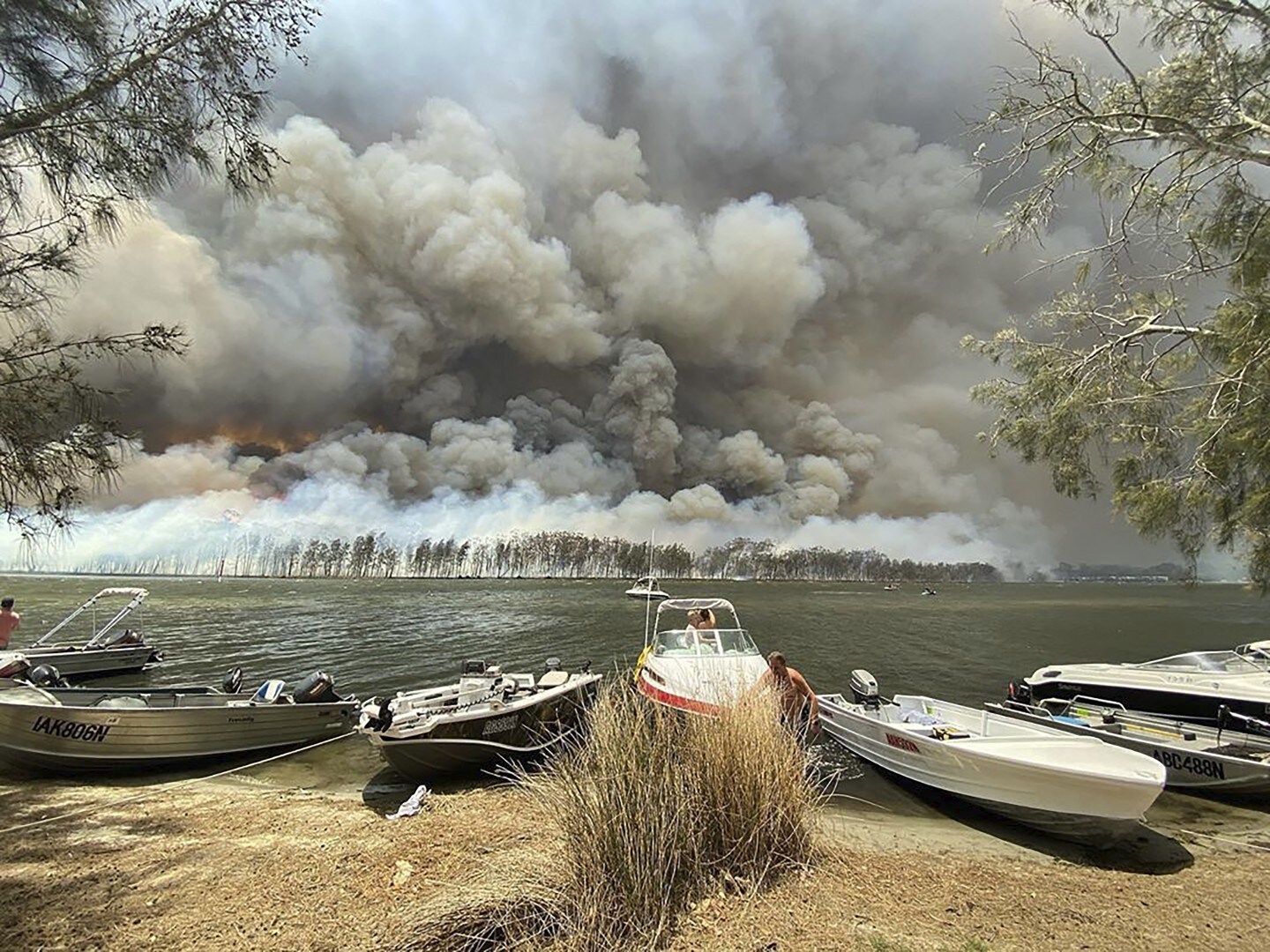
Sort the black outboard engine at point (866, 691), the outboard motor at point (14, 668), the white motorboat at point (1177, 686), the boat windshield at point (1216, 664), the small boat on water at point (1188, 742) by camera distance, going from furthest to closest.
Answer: the outboard motor at point (14, 668) → the boat windshield at point (1216, 664) → the black outboard engine at point (866, 691) → the white motorboat at point (1177, 686) → the small boat on water at point (1188, 742)

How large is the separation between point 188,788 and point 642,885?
28.8 ft

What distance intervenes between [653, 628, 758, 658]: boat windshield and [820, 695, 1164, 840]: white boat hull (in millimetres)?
2797

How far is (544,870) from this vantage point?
4.23m

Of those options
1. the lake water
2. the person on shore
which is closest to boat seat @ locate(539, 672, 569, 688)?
the lake water

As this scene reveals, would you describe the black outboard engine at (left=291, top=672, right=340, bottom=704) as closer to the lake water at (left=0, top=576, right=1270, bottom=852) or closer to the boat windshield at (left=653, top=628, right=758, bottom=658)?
the lake water at (left=0, top=576, right=1270, bottom=852)

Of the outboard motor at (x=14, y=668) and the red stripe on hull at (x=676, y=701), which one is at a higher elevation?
the red stripe on hull at (x=676, y=701)

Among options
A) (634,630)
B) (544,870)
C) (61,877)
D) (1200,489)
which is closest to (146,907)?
(61,877)

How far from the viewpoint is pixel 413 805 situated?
812 centimetres

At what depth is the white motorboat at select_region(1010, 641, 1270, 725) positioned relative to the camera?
11.1 meters

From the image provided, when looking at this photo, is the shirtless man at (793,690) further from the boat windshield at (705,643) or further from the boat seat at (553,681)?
the boat seat at (553,681)

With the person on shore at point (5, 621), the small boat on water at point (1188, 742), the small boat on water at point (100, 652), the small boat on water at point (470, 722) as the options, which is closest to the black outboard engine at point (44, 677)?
the person on shore at point (5, 621)

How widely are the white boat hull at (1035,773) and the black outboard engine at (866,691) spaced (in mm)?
1433

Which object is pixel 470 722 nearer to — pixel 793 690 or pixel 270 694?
pixel 793 690

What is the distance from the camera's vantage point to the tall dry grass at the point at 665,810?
13.0ft
